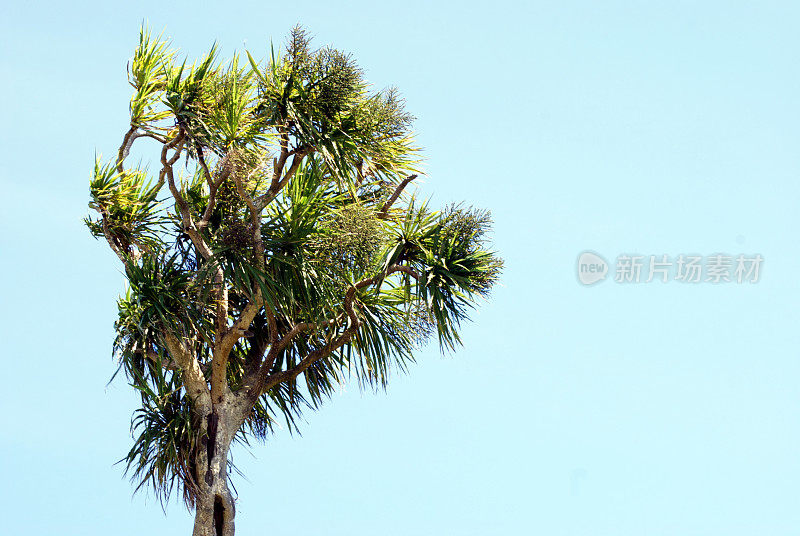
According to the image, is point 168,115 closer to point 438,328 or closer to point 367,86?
point 367,86

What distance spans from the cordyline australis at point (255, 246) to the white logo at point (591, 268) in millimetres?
2068

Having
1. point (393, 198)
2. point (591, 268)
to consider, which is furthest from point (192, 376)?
point (591, 268)

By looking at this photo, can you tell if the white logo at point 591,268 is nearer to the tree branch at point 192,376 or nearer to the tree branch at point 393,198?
the tree branch at point 393,198

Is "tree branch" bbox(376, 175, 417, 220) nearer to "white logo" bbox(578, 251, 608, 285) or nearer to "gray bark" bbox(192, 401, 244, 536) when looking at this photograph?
"gray bark" bbox(192, 401, 244, 536)

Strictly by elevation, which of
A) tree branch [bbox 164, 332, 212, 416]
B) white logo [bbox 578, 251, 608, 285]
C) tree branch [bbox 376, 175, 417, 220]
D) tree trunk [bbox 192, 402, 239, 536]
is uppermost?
white logo [bbox 578, 251, 608, 285]

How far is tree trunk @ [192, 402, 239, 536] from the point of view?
10.0 meters

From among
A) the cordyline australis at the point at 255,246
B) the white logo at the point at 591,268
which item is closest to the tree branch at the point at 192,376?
the cordyline australis at the point at 255,246

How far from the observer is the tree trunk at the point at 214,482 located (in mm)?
10008

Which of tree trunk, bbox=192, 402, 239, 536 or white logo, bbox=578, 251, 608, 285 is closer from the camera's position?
tree trunk, bbox=192, 402, 239, 536

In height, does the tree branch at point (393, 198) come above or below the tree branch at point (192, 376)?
above

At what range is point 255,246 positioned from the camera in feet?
32.7

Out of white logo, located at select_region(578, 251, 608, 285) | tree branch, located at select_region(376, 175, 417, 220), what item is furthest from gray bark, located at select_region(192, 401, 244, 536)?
white logo, located at select_region(578, 251, 608, 285)

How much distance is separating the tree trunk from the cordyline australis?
0.01 m

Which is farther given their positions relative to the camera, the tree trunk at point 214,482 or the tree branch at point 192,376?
the tree branch at point 192,376
